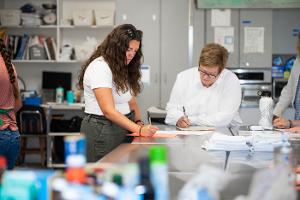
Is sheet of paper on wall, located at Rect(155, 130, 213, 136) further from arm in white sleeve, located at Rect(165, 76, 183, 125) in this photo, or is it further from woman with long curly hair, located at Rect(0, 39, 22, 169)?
woman with long curly hair, located at Rect(0, 39, 22, 169)

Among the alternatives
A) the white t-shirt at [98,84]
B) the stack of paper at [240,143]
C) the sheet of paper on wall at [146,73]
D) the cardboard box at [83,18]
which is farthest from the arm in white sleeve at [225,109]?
the cardboard box at [83,18]

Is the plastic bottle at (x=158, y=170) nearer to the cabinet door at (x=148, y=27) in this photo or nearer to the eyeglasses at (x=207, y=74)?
the eyeglasses at (x=207, y=74)

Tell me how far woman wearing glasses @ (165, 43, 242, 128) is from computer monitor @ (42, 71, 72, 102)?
301cm

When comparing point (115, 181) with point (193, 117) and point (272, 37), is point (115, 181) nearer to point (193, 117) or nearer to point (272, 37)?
point (193, 117)

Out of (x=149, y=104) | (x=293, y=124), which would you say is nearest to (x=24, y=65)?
(x=149, y=104)

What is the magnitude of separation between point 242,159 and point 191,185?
99 centimetres

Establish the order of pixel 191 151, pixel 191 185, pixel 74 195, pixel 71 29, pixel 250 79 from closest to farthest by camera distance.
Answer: pixel 74 195
pixel 191 185
pixel 191 151
pixel 250 79
pixel 71 29

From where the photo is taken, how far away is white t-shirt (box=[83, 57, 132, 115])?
248 centimetres

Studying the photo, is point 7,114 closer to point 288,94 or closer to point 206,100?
point 206,100

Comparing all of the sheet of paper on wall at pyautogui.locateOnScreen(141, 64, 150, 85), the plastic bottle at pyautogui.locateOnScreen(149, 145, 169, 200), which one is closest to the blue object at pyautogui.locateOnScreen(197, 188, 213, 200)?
the plastic bottle at pyautogui.locateOnScreen(149, 145, 169, 200)

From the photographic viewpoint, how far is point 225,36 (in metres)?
5.37

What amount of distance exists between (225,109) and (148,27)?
275 cm

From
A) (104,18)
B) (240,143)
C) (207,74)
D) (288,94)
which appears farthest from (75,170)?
(104,18)

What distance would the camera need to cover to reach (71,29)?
599cm
